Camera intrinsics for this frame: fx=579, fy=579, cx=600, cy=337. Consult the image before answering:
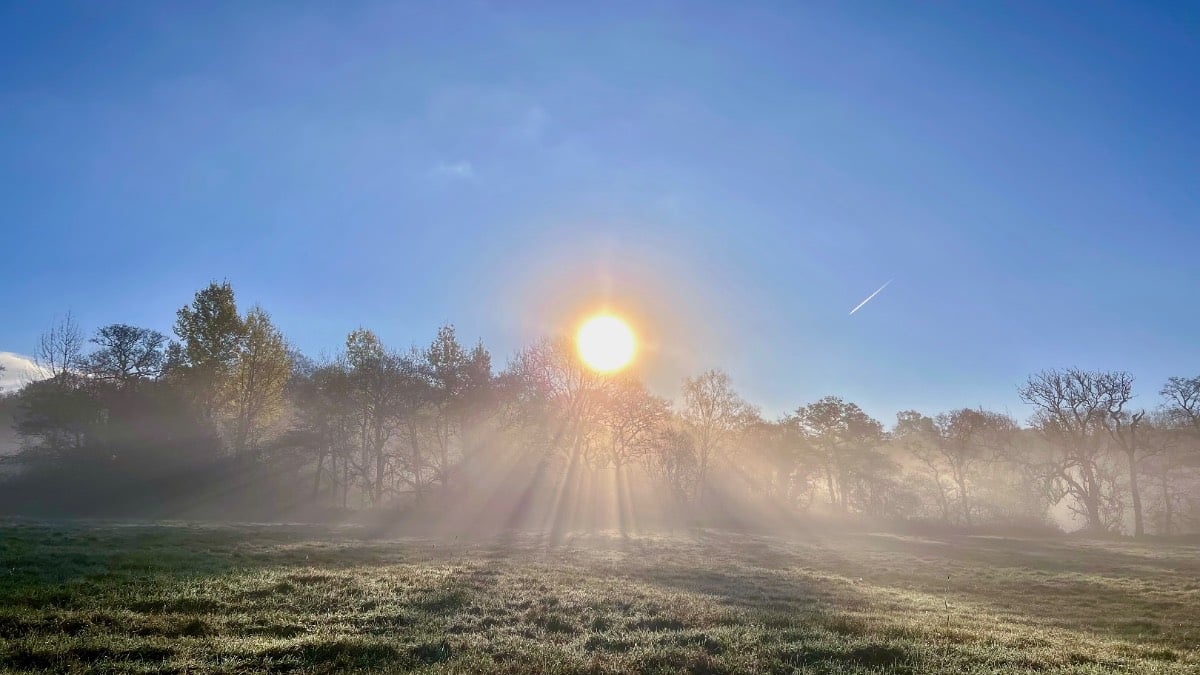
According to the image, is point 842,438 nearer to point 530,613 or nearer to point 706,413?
point 706,413

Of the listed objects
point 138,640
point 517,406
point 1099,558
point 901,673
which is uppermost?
point 517,406

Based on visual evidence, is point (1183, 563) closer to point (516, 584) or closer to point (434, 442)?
point (516, 584)

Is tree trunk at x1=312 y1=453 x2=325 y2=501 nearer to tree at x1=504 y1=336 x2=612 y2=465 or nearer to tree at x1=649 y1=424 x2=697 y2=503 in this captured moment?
tree at x1=504 y1=336 x2=612 y2=465

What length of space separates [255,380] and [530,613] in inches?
2132

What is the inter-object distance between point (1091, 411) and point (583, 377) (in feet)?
177

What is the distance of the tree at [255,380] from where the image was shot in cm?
5541

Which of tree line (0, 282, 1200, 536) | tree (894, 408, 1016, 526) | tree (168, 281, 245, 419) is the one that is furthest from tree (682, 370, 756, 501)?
tree (168, 281, 245, 419)

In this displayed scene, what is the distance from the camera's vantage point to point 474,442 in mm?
61125

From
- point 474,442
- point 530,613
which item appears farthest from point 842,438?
point 530,613

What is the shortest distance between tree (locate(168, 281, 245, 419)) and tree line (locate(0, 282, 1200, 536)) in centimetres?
13

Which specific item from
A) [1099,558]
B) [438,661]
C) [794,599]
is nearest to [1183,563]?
[1099,558]

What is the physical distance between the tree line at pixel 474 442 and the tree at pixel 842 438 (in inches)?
10.5

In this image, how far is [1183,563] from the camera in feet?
105

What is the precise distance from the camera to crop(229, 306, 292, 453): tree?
55.4m
